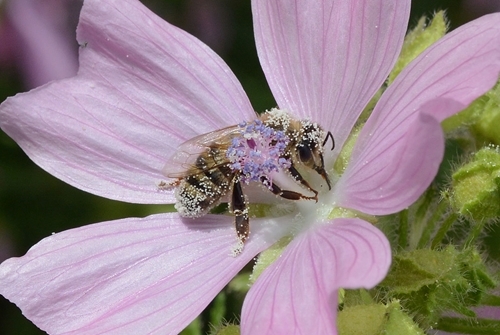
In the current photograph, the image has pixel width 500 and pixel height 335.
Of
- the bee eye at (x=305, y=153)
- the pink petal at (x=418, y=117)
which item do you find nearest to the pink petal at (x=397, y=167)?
the pink petal at (x=418, y=117)

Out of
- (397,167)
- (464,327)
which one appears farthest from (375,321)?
(464,327)

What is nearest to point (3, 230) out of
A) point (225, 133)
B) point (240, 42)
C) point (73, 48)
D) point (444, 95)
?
point (73, 48)

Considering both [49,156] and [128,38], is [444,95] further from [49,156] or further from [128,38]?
[49,156]

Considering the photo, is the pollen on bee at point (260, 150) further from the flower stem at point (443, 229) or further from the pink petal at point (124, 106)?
the flower stem at point (443, 229)

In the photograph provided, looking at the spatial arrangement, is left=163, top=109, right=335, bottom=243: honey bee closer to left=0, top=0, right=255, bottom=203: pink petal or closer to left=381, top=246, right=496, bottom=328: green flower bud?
left=0, top=0, right=255, bottom=203: pink petal

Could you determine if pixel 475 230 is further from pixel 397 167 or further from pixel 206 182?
pixel 206 182

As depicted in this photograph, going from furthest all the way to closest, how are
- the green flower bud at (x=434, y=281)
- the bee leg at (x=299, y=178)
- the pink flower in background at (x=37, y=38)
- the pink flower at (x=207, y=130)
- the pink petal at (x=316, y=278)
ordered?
the pink flower in background at (x=37, y=38)
the bee leg at (x=299, y=178)
the green flower bud at (x=434, y=281)
the pink flower at (x=207, y=130)
the pink petal at (x=316, y=278)

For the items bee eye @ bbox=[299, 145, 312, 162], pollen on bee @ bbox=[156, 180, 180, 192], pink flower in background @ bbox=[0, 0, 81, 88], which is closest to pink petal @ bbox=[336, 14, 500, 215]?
bee eye @ bbox=[299, 145, 312, 162]
